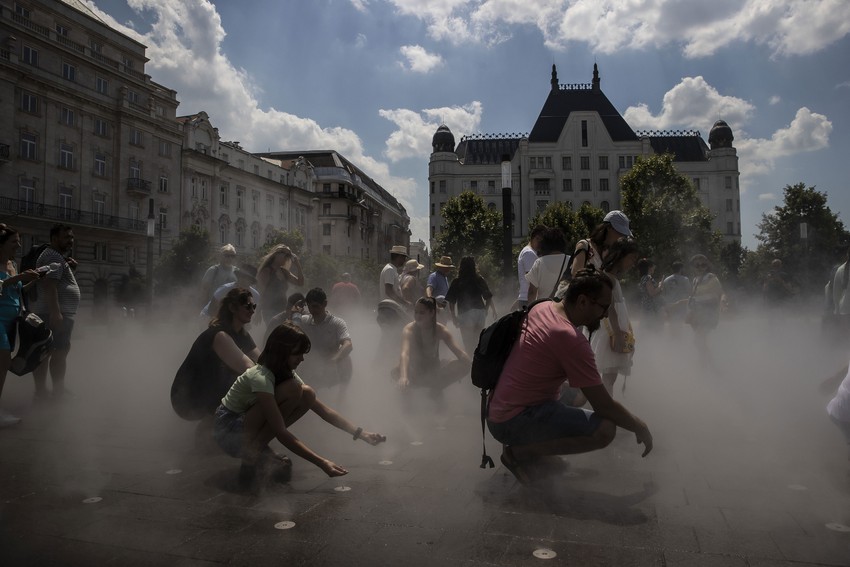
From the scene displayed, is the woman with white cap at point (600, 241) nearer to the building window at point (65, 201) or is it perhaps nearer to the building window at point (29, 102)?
the building window at point (29, 102)

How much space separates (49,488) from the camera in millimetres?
3734

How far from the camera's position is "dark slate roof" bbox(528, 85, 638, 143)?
8531 cm

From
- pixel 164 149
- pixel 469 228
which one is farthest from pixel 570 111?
pixel 164 149

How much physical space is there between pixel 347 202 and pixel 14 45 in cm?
5095

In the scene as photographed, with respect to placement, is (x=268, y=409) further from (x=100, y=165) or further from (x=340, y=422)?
(x=100, y=165)

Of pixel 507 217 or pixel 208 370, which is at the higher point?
pixel 507 217

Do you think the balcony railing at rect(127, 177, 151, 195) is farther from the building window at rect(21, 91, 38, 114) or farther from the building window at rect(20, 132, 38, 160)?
the building window at rect(21, 91, 38, 114)

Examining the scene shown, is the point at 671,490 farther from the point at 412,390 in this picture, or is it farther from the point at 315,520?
the point at 412,390

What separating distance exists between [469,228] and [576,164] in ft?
95.0

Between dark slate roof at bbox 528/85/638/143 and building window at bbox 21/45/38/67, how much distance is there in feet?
202

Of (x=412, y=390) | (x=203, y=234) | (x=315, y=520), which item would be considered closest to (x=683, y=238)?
(x=203, y=234)

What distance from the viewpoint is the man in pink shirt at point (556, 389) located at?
3424mm

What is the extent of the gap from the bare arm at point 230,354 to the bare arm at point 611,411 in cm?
248

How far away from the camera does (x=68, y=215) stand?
131 ft
